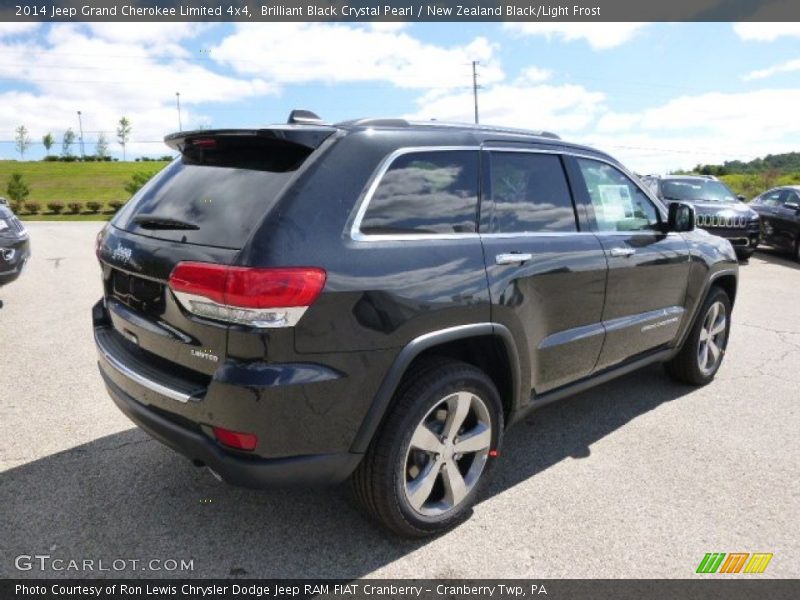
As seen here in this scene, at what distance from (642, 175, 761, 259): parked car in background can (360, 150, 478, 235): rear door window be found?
9821 millimetres

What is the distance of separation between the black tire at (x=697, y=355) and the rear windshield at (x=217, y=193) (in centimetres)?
354

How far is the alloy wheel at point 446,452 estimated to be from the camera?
266 centimetres

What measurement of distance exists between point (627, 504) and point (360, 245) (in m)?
1.94

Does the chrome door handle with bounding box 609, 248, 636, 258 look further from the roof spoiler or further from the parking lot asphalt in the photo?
the roof spoiler

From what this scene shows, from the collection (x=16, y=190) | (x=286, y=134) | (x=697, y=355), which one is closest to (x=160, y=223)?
(x=286, y=134)

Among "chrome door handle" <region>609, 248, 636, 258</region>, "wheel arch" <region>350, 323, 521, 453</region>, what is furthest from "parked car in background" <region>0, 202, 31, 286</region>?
"chrome door handle" <region>609, 248, 636, 258</region>

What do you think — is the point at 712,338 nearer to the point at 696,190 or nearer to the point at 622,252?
the point at 622,252

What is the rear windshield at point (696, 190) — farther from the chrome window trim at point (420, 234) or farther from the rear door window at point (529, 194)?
the rear door window at point (529, 194)

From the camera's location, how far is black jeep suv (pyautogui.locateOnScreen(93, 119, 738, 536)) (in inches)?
86.1

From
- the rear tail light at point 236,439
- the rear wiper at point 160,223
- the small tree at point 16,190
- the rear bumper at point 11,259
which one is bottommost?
the rear tail light at point 236,439

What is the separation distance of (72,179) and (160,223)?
8304 cm

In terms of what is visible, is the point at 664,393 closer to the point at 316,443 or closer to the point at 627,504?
the point at 627,504

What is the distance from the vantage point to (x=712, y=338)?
4859 mm

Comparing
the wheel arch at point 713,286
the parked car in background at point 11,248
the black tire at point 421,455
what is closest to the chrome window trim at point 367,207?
the black tire at point 421,455
